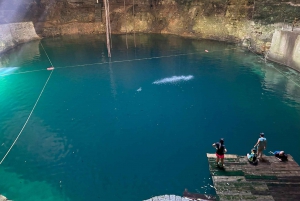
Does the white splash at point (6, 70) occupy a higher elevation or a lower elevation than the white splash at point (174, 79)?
higher

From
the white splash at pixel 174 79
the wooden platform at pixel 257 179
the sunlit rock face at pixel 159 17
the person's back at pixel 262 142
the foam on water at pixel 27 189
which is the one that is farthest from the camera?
the sunlit rock face at pixel 159 17

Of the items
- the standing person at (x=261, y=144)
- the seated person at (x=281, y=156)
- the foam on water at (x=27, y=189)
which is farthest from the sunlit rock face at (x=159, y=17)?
the foam on water at (x=27, y=189)

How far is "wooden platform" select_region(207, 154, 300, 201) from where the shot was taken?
1046cm

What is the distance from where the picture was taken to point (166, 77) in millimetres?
26781

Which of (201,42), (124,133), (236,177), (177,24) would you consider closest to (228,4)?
(201,42)

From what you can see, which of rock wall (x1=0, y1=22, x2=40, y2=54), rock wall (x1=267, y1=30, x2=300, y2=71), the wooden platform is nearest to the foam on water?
the wooden platform

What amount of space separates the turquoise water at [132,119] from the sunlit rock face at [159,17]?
573 cm

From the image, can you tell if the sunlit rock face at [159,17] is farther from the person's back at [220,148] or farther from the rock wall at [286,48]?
the person's back at [220,148]

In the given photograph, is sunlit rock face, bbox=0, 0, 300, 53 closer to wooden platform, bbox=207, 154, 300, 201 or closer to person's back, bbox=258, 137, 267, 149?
person's back, bbox=258, 137, 267, 149

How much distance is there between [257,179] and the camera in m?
11.3

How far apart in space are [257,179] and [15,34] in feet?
144

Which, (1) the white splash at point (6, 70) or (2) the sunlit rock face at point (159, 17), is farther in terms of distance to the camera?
(2) the sunlit rock face at point (159, 17)

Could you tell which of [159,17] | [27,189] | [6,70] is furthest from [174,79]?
[159,17]

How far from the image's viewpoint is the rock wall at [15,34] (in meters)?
36.8
